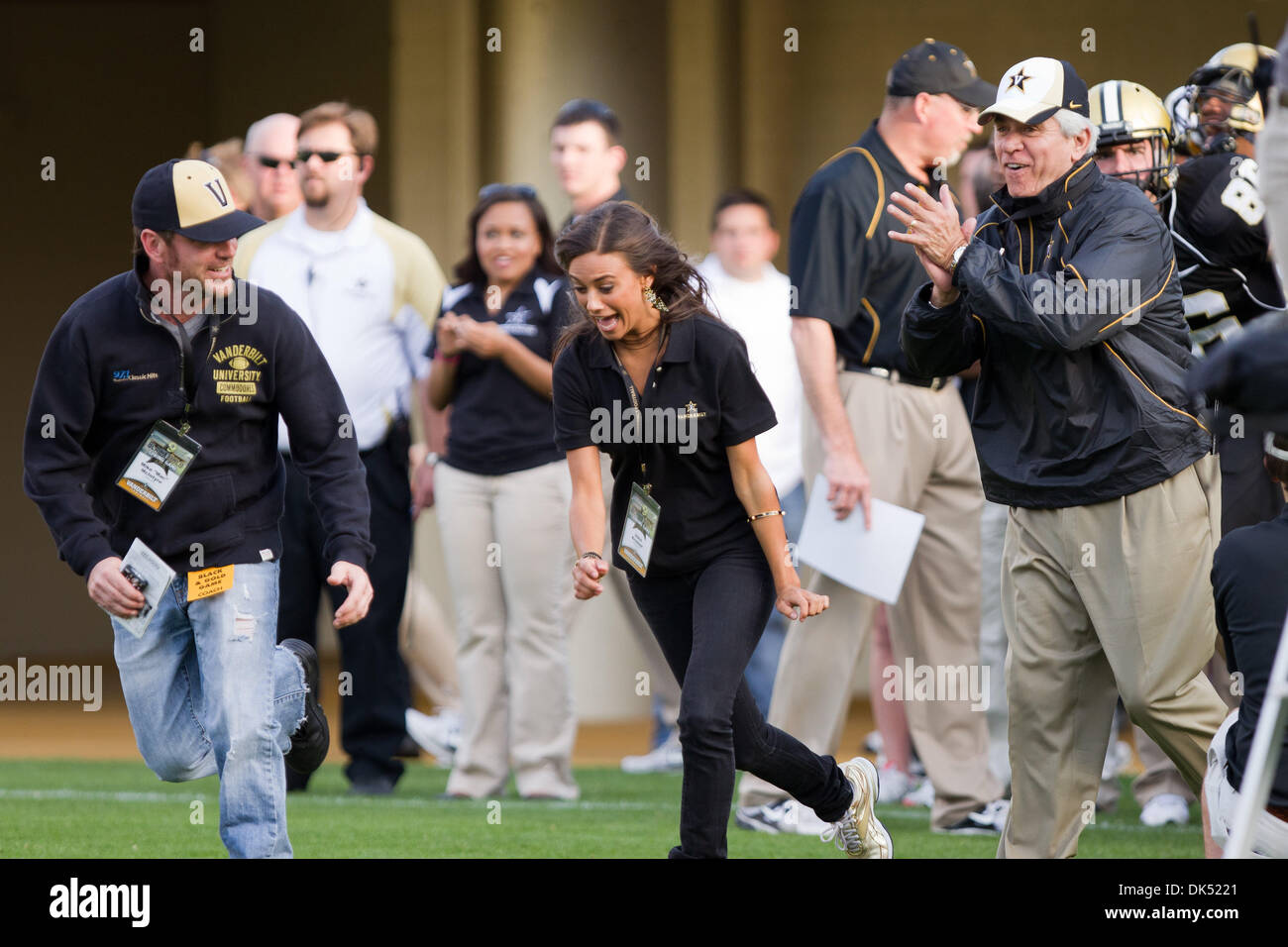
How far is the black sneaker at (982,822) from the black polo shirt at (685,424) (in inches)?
74.8

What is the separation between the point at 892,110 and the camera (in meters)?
6.25

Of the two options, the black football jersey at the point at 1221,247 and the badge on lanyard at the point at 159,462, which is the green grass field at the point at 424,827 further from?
the black football jersey at the point at 1221,247

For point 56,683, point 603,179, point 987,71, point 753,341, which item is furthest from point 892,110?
point 56,683

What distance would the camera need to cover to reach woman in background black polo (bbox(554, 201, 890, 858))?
4723 mm

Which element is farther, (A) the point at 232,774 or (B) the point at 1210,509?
(B) the point at 1210,509

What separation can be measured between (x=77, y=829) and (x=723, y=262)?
431 centimetres

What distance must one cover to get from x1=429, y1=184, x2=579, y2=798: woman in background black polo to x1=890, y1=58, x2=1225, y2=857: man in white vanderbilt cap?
104 inches

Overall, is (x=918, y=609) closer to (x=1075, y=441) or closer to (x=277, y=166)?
(x=1075, y=441)

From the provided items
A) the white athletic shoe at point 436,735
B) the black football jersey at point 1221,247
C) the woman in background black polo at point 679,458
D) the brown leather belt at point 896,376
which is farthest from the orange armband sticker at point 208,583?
the white athletic shoe at point 436,735

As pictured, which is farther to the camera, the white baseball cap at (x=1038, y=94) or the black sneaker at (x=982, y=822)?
the black sneaker at (x=982, y=822)

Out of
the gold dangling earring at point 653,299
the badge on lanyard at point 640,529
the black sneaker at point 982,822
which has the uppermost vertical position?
the gold dangling earring at point 653,299

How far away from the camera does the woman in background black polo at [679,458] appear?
15.5ft

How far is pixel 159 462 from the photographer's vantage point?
15.2 ft
